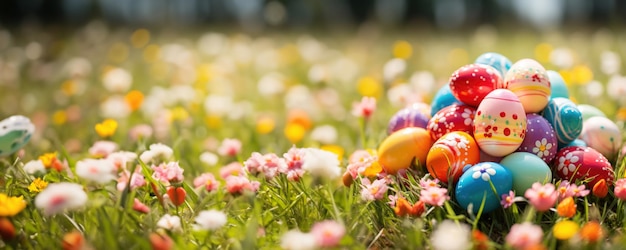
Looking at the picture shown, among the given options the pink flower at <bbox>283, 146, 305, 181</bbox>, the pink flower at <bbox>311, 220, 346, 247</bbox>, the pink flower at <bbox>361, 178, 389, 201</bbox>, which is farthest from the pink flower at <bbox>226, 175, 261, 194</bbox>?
the pink flower at <bbox>311, 220, 346, 247</bbox>

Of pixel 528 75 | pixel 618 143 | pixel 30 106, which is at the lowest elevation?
pixel 30 106

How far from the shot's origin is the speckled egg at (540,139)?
1624 mm

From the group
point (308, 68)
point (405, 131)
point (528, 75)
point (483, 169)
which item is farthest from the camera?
point (308, 68)

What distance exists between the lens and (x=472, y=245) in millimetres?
1275

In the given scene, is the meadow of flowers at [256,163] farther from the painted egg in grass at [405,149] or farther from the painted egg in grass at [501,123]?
the painted egg in grass at [501,123]

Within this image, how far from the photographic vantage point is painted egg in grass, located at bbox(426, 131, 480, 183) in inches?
62.4

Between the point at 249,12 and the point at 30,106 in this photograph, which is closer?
the point at 30,106

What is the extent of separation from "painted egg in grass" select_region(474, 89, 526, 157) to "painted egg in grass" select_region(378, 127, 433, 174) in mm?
190

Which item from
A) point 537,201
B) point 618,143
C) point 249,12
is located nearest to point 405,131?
point 537,201

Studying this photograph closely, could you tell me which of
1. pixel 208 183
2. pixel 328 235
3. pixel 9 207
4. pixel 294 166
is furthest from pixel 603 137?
pixel 9 207

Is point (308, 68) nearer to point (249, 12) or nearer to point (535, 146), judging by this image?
point (535, 146)

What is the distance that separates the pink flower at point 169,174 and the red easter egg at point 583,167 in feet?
3.76

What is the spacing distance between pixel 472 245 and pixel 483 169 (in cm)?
32

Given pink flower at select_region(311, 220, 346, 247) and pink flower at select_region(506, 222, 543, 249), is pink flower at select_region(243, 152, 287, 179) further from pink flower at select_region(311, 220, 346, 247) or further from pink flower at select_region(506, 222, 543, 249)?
pink flower at select_region(506, 222, 543, 249)
